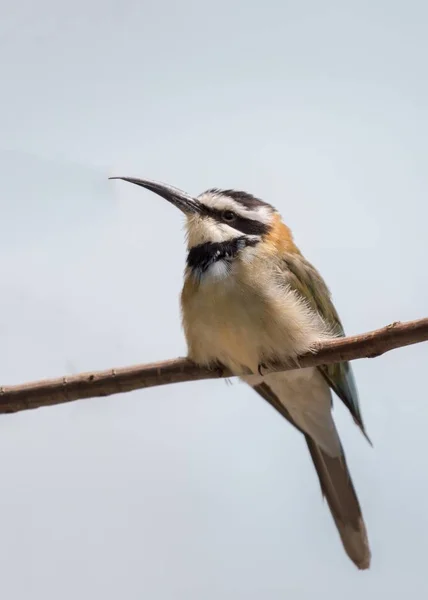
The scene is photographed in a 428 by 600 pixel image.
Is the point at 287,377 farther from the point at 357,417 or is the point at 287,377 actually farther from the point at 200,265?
the point at 200,265

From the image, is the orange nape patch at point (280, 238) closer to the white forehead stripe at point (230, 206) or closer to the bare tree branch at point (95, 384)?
the white forehead stripe at point (230, 206)

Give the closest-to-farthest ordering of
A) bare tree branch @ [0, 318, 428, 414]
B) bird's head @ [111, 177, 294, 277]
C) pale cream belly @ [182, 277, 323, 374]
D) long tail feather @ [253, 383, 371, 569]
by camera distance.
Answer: bare tree branch @ [0, 318, 428, 414] < pale cream belly @ [182, 277, 323, 374] < bird's head @ [111, 177, 294, 277] < long tail feather @ [253, 383, 371, 569]

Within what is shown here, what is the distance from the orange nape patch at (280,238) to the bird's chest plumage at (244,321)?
0.13 meters

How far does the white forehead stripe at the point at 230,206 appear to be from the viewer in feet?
7.72

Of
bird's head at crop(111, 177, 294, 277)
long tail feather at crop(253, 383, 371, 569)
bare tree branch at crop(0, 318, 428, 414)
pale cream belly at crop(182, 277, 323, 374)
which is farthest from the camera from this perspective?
long tail feather at crop(253, 383, 371, 569)

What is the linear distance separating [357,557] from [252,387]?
573 millimetres

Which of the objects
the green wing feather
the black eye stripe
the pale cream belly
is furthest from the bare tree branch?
the black eye stripe

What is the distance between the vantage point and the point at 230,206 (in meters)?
2.35

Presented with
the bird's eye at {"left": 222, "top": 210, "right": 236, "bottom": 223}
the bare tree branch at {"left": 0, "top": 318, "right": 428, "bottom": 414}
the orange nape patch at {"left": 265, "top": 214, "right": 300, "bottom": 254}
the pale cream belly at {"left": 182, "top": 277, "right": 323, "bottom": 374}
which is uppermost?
the bird's eye at {"left": 222, "top": 210, "right": 236, "bottom": 223}

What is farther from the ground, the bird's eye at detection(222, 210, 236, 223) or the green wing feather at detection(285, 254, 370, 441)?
the bird's eye at detection(222, 210, 236, 223)

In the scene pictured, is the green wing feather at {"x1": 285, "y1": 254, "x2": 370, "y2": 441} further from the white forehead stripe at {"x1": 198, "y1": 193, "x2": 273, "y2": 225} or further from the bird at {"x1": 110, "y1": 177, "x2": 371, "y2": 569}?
the white forehead stripe at {"x1": 198, "y1": 193, "x2": 273, "y2": 225}

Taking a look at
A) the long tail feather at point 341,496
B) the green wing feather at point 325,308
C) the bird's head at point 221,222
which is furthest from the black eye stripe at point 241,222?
the long tail feather at point 341,496

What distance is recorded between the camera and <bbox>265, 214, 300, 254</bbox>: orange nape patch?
7.66 ft

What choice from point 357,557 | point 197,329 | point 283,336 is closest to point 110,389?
point 197,329
